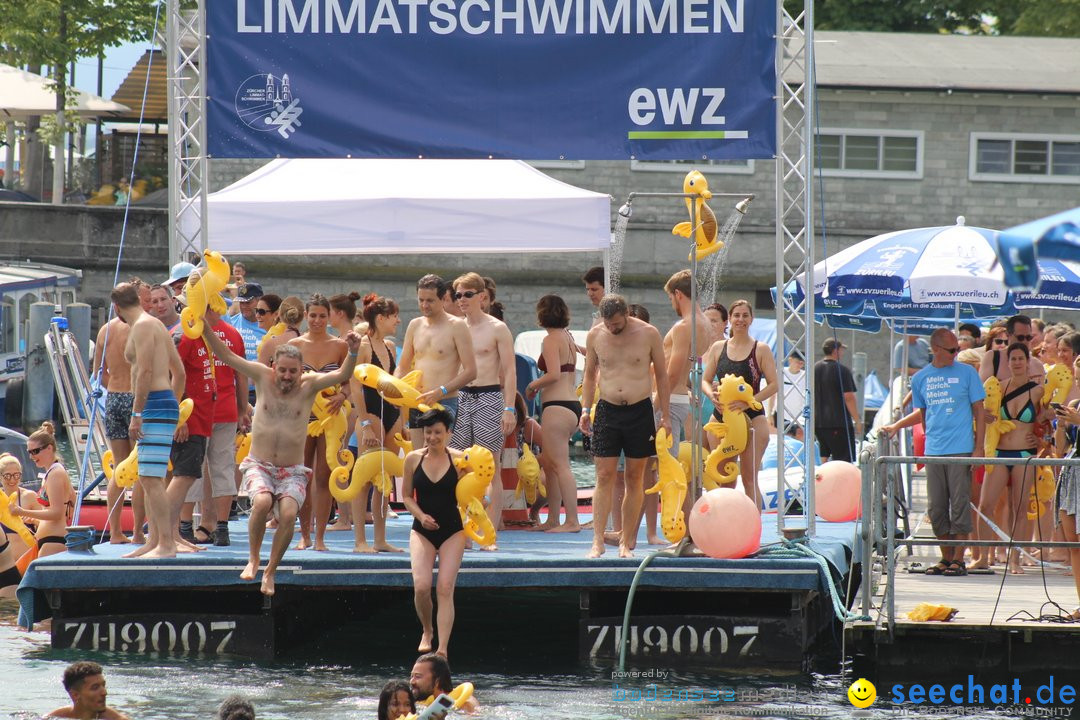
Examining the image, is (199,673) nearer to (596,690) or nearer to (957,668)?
(596,690)

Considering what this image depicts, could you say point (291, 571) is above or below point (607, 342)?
below

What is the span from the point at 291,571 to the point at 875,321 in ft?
41.3

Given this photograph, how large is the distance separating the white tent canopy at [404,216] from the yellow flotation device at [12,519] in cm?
294

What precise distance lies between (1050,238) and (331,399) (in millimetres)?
6091

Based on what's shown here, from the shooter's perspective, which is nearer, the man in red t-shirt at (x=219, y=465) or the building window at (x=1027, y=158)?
the man in red t-shirt at (x=219, y=465)

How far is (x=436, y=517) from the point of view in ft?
30.5

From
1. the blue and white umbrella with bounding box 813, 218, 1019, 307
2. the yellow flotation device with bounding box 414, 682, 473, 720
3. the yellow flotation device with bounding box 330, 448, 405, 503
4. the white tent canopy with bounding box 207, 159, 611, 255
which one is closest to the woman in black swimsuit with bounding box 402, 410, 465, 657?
the yellow flotation device with bounding box 330, 448, 405, 503

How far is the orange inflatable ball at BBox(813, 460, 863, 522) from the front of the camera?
41.1 feet

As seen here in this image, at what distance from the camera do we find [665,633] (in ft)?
32.4

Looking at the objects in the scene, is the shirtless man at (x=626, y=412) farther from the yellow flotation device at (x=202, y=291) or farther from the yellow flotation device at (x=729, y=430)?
the yellow flotation device at (x=202, y=291)

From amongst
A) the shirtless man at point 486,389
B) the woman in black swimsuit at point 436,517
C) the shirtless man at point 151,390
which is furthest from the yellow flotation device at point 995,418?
the shirtless man at point 151,390

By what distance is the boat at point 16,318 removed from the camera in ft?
88.9

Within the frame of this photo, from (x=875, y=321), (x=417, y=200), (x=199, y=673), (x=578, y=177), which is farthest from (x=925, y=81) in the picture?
(x=199, y=673)

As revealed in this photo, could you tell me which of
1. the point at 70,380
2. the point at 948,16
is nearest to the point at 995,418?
the point at 70,380
